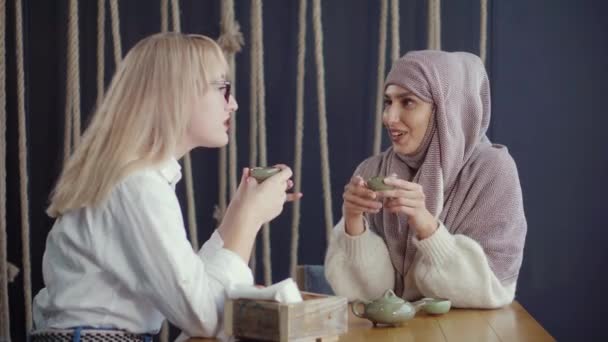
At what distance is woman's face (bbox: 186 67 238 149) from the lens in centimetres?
213

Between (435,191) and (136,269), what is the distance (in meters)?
0.94

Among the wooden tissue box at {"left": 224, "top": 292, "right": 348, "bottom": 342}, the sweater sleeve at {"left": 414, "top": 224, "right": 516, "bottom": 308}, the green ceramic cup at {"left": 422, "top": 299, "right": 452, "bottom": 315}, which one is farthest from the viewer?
the sweater sleeve at {"left": 414, "top": 224, "right": 516, "bottom": 308}

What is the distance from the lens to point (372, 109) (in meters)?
3.30

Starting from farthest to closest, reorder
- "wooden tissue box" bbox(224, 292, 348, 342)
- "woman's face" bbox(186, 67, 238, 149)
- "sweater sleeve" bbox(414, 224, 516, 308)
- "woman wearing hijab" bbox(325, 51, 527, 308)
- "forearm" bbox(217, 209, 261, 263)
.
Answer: "woman wearing hijab" bbox(325, 51, 527, 308) → "sweater sleeve" bbox(414, 224, 516, 308) → "woman's face" bbox(186, 67, 238, 149) → "forearm" bbox(217, 209, 261, 263) → "wooden tissue box" bbox(224, 292, 348, 342)

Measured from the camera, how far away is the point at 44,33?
334 cm

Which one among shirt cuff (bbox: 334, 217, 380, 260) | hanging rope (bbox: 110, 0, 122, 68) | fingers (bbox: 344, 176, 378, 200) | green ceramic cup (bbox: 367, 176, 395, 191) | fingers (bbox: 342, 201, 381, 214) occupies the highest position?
hanging rope (bbox: 110, 0, 122, 68)

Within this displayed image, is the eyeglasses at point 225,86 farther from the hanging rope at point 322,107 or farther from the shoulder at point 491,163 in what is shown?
the hanging rope at point 322,107

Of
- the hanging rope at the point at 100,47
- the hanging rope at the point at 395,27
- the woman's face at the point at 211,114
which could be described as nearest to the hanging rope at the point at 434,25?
the hanging rope at the point at 395,27

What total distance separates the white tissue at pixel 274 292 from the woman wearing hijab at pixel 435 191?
644mm

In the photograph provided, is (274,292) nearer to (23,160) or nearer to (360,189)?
(360,189)

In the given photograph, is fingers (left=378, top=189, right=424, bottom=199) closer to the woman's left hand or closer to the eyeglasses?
the woman's left hand

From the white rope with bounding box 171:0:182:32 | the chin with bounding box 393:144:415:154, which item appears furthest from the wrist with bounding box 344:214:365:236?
the white rope with bounding box 171:0:182:32

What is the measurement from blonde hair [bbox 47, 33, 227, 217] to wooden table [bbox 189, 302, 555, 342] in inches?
14.0

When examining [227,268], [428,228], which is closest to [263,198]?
[227,268]
